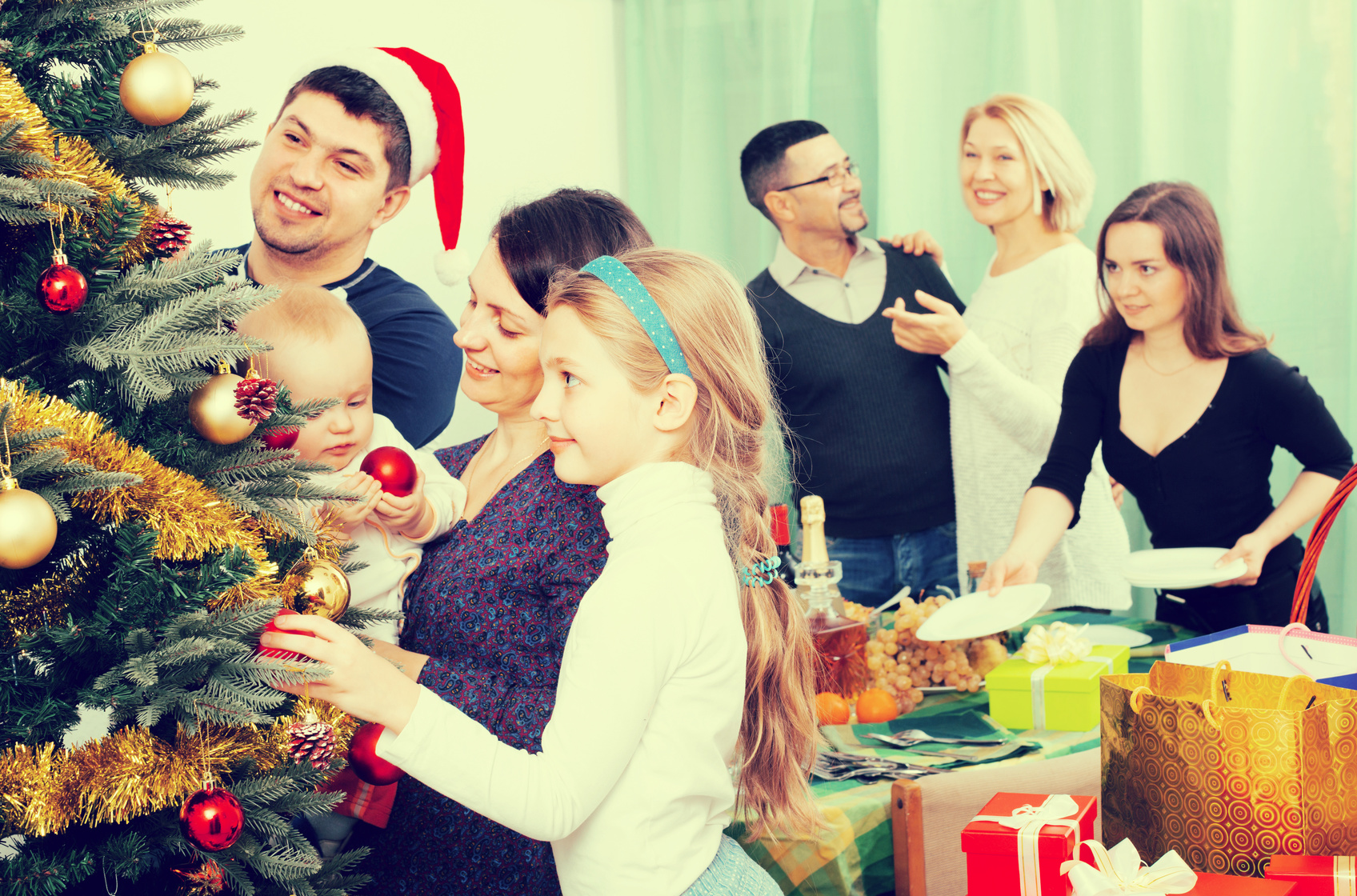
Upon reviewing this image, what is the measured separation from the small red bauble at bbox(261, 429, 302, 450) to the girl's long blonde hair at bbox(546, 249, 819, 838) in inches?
11.9

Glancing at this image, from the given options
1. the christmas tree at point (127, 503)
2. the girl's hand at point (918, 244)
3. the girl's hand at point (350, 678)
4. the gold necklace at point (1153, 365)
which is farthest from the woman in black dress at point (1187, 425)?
the christmas tree at point (127, 503)

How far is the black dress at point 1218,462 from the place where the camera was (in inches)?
77.7

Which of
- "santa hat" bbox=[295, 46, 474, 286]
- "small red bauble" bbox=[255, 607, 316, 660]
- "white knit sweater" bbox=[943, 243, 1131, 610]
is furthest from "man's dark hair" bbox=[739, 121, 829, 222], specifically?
"small red bauble" bbox=[255, 607, 316, 660]

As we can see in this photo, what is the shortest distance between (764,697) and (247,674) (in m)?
0.59

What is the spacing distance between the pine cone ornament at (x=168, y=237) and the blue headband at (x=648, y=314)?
40cm

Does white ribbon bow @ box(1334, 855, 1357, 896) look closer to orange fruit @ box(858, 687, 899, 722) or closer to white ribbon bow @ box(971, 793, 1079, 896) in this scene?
white ribbon bow @ box(971, 793, 1079, 896)

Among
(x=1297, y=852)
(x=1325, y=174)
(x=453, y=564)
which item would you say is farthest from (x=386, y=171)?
(x=1325, y=174)

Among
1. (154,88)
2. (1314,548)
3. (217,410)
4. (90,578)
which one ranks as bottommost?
(1314,548)

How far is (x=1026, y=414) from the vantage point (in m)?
2.40

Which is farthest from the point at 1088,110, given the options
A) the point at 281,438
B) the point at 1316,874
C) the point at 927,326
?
the point at 281,438

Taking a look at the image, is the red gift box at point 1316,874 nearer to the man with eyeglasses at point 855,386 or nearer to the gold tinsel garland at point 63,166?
the gold tinsel garland at point 63,166

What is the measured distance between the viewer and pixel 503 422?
145 cm

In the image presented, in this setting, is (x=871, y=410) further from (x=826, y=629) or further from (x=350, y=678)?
(x=350, y=678)

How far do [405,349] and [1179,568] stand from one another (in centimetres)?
150
